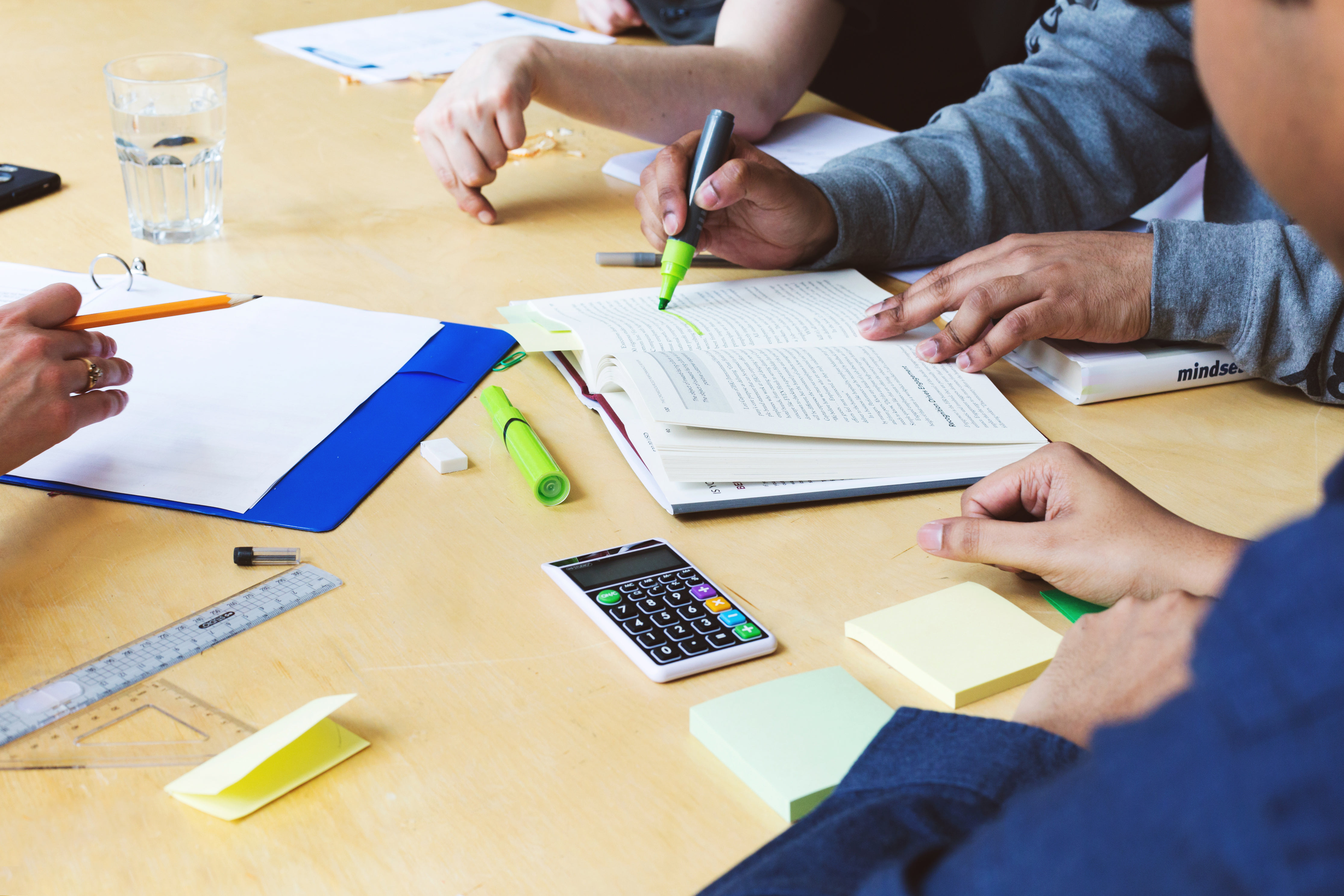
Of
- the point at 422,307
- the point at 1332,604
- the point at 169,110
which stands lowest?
the point at 422,307

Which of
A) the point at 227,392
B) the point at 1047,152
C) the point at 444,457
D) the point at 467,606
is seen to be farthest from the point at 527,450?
the point at 1047,152

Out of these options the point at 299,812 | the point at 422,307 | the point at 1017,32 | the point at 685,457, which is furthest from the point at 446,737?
the point at 1017,32

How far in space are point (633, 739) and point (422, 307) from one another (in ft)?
1.99

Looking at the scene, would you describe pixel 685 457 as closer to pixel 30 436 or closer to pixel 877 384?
pixel 877 384

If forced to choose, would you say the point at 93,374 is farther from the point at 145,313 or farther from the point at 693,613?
the point at 693,613

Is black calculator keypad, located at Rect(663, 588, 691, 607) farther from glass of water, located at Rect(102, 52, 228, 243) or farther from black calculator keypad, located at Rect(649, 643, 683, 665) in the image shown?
glass of water, located at Rect(102, 52, 228, 243)

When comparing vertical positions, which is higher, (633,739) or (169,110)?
(169,110)

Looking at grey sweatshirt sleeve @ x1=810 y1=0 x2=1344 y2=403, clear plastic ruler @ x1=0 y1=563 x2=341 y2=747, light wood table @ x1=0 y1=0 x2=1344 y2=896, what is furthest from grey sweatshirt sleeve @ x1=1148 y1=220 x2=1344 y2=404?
clear plastic ruler @ x1=0 y1=563 x2=341 y2=747

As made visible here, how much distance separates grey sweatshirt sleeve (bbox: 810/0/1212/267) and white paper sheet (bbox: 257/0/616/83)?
746 millimetres

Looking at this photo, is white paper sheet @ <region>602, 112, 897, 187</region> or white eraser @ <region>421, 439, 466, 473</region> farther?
white paper sheet @ <region>602, 112, 897, 187</region>

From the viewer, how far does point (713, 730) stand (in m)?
0.57

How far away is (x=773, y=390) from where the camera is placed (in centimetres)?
87

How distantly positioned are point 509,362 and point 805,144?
2.30ft

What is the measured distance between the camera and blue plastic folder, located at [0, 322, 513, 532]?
2.51 ft
